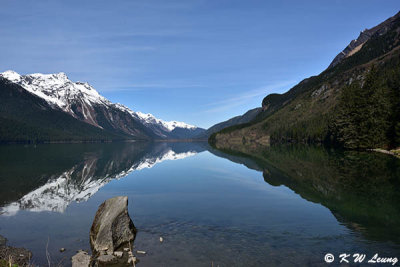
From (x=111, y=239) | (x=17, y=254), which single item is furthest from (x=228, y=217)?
(x=17, y=254)

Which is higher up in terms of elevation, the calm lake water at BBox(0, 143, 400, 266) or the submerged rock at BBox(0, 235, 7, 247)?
the submerged rock at BBox(0, 235, 7, 247)

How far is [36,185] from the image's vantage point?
50.5m

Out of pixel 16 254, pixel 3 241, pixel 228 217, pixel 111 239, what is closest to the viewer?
pixel 16 254

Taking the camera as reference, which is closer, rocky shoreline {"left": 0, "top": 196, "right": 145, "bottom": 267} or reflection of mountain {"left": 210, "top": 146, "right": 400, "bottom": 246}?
rocky shoreline {"left": 0, "top": 196, "right": 145, "bottom": 267}

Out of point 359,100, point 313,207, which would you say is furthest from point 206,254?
point 359,100

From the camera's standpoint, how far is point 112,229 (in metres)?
22.1

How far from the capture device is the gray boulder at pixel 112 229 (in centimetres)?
2139

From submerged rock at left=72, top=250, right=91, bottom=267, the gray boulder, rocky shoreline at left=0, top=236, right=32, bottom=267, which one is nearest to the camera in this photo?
submerged rock at left=72, top=250, right=91, bottom=267

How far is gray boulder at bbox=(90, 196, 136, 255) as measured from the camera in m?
21.4

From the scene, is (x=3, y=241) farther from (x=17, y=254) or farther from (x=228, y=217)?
(x=228, y=217)

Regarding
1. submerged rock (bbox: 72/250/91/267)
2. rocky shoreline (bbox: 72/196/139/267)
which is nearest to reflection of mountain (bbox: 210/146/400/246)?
rocky shoreline (bbox: 72/196/139/267)

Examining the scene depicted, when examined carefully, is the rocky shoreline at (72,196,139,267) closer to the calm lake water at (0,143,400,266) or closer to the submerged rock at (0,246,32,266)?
the calm lake water at (0,143,400,266)

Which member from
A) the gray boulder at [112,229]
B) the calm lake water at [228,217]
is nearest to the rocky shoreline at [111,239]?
the gray boulder at [112,229]

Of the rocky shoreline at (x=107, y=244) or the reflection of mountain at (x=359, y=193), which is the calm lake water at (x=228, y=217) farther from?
the rocky shoreline at (x=107, y=244)
